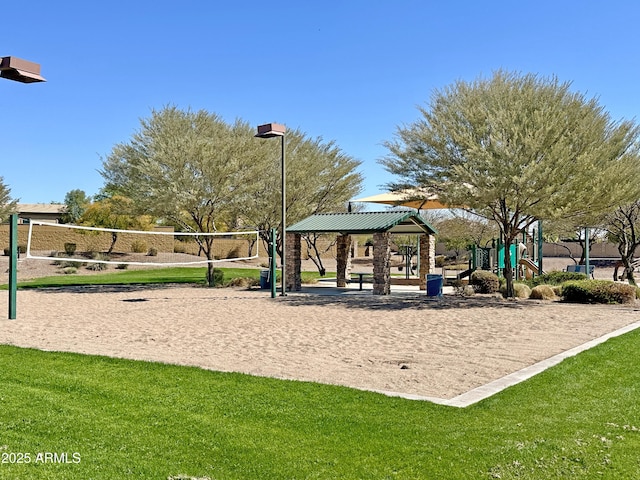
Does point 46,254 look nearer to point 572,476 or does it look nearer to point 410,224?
point 410,224

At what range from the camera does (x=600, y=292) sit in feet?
57.4

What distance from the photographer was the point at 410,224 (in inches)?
888

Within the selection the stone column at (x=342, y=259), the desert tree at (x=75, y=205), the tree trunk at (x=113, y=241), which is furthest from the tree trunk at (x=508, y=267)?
the desert tree at (x=75, y=205)

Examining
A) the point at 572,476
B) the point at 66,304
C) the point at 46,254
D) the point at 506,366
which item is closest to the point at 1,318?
the point at 66,304

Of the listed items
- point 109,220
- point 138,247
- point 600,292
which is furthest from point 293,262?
point 138,247

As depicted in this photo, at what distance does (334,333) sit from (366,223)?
1036 cm

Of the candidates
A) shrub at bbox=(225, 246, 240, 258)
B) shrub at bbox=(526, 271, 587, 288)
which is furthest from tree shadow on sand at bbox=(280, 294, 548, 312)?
shrub at bbox=(225, 246, 240, 258)

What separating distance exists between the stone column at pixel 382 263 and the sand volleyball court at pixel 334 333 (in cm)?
140

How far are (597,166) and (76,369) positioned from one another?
13915 mm

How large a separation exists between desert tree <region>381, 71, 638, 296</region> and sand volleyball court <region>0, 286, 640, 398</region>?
2.91m

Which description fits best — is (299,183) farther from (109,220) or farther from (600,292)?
(109,220)

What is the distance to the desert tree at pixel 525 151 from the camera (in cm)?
1595

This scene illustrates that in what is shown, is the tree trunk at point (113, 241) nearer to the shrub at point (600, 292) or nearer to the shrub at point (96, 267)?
the shrub at point (96, 267)

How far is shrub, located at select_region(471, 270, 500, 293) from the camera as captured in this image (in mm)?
21453
